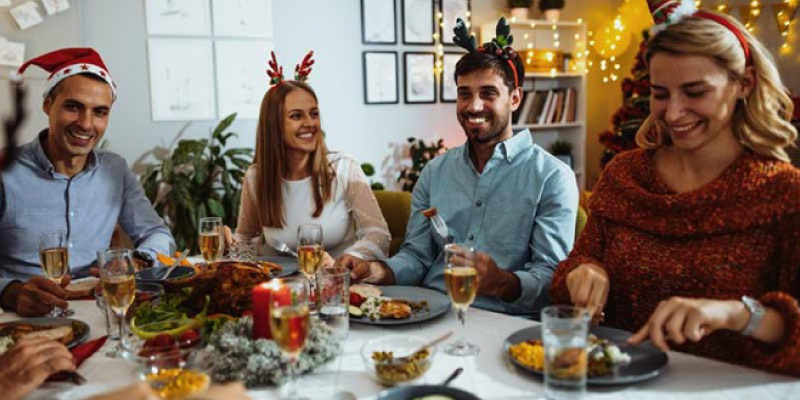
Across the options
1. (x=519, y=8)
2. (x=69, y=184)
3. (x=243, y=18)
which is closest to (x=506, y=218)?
(x=69, y=184)

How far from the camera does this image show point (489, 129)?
7.45 feet

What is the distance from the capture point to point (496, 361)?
131 centimetres

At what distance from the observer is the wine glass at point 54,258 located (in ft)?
5.64

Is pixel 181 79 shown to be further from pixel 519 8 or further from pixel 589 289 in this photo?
pixel 589 289

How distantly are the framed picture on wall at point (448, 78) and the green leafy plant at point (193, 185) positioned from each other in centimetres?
172

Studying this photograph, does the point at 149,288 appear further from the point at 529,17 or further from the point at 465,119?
the point at 529,17

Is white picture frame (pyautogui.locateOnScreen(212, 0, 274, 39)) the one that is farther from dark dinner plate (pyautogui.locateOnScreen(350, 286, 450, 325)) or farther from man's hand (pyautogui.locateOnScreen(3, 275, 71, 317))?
dark dinner plate (pyautogui.locateOnScreen(350, 286, 450, 325))

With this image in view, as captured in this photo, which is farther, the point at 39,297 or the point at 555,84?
the point at 555,84

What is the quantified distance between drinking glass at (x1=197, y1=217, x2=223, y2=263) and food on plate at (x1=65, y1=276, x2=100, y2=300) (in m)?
0.35

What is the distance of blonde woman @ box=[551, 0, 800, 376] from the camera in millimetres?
1433

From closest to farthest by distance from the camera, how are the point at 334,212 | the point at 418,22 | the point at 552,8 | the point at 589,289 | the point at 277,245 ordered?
the point at 589,289
the point at 277,245
the point at 334,212
the point at 418,22
the point at 552,8

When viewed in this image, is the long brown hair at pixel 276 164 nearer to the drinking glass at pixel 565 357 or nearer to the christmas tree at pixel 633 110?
the drinking glass at pixel 565 357

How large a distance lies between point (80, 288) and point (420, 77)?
3.52 metres

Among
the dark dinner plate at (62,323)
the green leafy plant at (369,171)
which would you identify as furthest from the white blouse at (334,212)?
the green leafy plant at (369,171)
